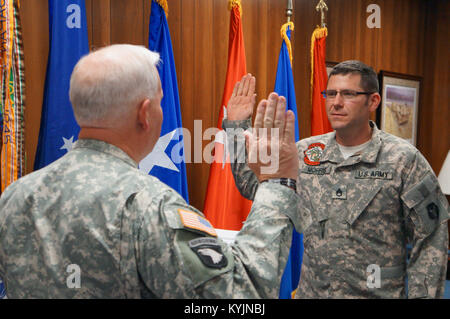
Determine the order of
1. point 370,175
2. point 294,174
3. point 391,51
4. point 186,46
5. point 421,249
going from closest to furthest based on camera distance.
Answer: point 294,174, point 421,249, point 370,175, point 186,46, point 391,51

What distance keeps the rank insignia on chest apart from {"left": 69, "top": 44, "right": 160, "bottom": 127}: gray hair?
1.27 meters

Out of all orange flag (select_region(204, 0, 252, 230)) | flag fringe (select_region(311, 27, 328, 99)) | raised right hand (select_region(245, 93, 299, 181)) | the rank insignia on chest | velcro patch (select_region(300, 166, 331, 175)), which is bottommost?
orange flag (select_region(204, 0, 252, 230))

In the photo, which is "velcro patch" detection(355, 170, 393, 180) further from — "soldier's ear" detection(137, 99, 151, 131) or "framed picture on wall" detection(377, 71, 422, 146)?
"framed picture on wall" detection(377, 71, 422, 146)

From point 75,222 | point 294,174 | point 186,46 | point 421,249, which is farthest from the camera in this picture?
point 186,46

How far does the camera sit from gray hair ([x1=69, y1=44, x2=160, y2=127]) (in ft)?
2.88

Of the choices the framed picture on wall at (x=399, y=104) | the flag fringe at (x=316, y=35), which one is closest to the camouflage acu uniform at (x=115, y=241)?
the flag fringe at (x=316, y=35)

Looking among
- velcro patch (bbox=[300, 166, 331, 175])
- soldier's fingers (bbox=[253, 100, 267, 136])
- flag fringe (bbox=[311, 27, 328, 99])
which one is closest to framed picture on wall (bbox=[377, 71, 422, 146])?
flag fringe (bbox=[311, 27, 328, 99])

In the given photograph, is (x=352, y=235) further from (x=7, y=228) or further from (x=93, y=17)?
(x=93, y=17)

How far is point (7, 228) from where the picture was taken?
880 millimetres

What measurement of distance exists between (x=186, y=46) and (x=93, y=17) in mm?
703

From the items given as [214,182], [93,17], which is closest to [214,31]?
[93,17]

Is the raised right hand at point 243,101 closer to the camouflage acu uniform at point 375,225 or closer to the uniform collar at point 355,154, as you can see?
the camouflage acu uniform at point 375,225

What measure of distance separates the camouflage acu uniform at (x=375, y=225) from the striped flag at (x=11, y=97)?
987 mm

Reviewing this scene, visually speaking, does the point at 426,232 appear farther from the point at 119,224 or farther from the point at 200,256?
the point at 119,224
